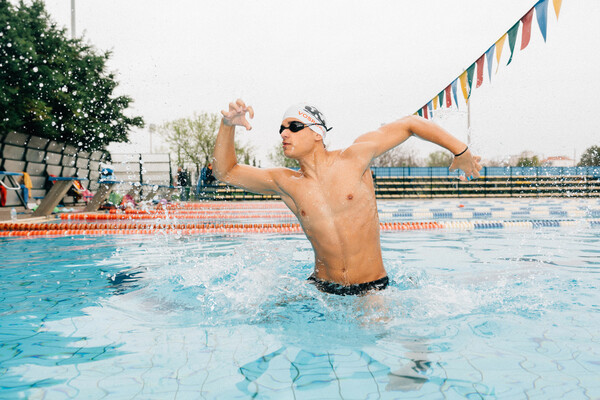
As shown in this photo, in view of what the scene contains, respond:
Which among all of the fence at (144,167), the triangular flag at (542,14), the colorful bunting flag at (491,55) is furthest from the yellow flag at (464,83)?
the fence at (144,167)

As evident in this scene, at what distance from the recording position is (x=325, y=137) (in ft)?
9.99

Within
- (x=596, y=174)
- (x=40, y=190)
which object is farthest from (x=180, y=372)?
(x=596, y=174)

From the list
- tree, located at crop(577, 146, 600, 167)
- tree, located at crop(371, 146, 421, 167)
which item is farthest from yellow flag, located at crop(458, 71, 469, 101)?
tree, located at crop(371, 146, 421, 167)

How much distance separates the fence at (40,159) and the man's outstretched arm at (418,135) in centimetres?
1397

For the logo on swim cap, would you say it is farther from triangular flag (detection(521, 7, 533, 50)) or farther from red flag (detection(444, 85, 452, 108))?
red flag (detection(444, 85, 452, 108))

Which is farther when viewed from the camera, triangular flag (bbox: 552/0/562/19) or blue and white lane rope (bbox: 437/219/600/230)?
blue and white lane rope (bbox: 437/219/600/230)

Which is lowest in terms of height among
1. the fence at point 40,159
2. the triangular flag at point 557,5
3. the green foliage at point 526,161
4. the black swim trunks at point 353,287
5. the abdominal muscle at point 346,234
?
the black swim trunks at point 353,287

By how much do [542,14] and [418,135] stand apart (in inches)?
131

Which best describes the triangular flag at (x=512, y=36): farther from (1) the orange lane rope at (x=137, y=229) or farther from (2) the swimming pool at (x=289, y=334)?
(1) the orange lane rope at (x=137, y=229)

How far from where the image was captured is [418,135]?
3.03 metres

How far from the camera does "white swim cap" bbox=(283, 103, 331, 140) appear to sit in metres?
2.89

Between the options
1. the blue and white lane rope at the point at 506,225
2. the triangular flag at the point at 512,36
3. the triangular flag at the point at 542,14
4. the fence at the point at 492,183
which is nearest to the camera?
the triangular flag at the point at 542,14

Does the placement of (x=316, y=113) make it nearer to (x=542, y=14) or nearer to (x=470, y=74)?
(x=542, y=14)

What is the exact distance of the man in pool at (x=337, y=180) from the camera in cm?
291
